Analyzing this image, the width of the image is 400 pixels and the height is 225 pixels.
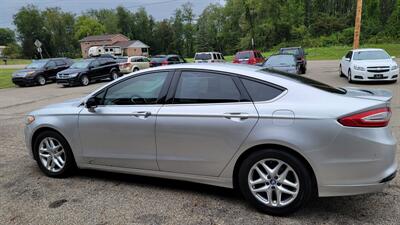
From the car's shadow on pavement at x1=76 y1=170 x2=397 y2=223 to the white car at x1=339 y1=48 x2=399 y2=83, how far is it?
10865 millimetres

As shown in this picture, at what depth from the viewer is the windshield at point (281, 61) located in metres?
15.5

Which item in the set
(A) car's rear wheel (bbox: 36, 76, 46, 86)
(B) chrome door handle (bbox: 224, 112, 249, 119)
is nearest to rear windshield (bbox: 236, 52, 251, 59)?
(A) car's rear wheel (bbox: 36, 76, 46, 86)

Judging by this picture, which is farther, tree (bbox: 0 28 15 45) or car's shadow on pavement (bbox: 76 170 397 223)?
tree (bbox: 0 28 15 45)

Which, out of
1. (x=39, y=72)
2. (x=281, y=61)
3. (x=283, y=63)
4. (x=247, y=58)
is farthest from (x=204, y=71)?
(x=39, y=72)

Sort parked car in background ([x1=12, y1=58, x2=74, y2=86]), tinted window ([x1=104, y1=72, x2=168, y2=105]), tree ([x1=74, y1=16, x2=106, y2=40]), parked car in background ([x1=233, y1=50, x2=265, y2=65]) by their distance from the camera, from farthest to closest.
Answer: tree ([x1=74, y1=16, x2=106, y2=40]) < parked car in background ([x1=233, y1=50, x2=265, y2=65]) < parked car in background ([x1=12, y1=58, x2=74, y2=86]) < tinted window ([x1=104, y1=72, x2=168, y2=105])

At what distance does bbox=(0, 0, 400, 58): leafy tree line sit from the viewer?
78188 millimetres

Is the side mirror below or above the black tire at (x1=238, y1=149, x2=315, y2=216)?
above

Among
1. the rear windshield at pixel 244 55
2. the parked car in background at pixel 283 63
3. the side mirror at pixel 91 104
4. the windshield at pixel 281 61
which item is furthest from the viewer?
the rear windshield at pixel 244 55

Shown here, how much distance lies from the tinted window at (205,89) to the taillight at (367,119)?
1077 millimetres

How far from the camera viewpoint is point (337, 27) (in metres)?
82.2

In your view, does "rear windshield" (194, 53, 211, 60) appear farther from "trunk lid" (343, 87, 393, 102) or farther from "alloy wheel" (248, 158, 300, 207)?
"alloy wheel" (248, 158, 300, 207)

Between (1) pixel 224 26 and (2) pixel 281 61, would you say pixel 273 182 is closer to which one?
(2) pixel 281 61

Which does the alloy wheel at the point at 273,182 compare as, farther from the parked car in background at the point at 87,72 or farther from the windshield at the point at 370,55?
the parked car in background at the point at 87,72

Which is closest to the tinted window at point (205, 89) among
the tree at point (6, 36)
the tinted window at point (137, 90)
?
the tinted window at point (137, 90)
